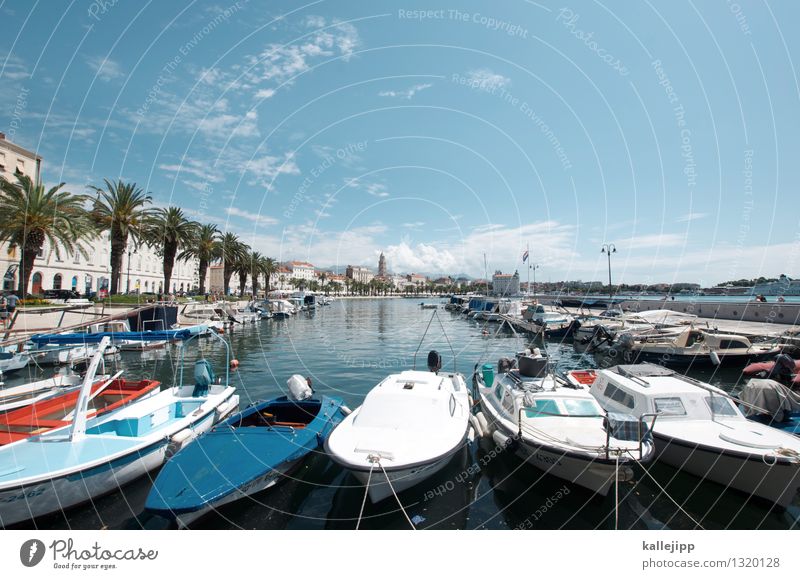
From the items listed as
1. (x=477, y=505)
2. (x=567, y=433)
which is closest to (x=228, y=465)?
(x=477, y=505)

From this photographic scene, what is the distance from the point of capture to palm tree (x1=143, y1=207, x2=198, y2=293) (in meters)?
51.1

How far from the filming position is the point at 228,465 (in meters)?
8.54

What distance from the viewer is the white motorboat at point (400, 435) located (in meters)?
8.05

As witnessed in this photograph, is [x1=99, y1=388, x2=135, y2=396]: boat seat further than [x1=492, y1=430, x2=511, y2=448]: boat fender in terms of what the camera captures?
Yes

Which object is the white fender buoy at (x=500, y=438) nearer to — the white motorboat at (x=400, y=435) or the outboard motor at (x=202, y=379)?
the white motorboat at (x=400, y=435)

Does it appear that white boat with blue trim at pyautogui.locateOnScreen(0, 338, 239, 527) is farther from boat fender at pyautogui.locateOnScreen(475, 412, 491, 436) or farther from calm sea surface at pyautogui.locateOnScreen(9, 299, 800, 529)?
boat fender at pyautogui.locateOnScreen(475, 412, 491, 436)

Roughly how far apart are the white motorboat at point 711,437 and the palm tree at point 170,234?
54.2m

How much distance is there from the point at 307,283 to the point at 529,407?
188 meters

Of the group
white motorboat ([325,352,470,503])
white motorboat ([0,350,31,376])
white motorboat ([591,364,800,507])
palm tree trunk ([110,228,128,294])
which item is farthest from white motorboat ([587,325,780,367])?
palm tree trunk ([110,228,128,294])

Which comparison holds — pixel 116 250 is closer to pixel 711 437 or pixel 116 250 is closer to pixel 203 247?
pixel 203 247

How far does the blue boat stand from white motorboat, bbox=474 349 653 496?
5.73 meters

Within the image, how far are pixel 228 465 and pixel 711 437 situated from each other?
12.2 meters

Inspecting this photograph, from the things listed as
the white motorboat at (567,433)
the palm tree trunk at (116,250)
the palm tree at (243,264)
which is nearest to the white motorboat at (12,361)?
the palm tree trunk at (116,250)
